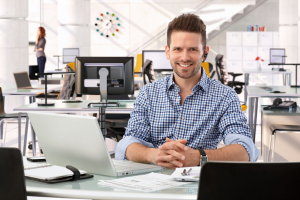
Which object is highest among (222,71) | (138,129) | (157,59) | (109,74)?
(157,59)

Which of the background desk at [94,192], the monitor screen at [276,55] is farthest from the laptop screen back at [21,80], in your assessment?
the monitor screen at [276,55]

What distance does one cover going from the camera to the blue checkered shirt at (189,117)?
1914 millimetres

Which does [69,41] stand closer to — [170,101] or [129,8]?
[129,8]

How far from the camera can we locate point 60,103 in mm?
4105

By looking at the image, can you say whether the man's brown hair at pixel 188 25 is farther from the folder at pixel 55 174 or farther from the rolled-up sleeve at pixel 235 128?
the folder at pixel 55 174

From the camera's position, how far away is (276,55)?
347 inches

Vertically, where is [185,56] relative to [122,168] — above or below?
above

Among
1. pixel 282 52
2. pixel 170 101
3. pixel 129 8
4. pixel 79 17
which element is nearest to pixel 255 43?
pixel 282 52

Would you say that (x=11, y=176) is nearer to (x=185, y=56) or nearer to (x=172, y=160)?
(x=172, y=160)

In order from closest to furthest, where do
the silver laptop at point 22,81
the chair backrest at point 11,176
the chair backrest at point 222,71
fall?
1. the chair backrest at point 11,176
2. the silver laptop at point 22,81
3. the chair backrest at point 222,71

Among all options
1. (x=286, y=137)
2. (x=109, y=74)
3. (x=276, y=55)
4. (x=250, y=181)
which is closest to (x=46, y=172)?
(x=250, y=181)

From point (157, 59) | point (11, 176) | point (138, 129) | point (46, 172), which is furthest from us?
point (157, 59)

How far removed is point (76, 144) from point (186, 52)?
0.72m

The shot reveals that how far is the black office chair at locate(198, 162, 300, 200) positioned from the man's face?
0.94 meters
